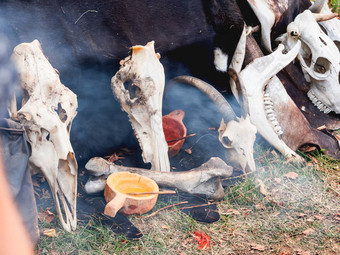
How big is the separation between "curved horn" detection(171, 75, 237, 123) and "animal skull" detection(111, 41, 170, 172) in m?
0.63

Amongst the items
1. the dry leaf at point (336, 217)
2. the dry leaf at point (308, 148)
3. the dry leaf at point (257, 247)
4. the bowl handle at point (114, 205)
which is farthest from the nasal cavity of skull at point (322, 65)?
the bowl handle at point (114, 205)

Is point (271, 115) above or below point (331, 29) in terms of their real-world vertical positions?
below

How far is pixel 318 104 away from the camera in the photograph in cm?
424

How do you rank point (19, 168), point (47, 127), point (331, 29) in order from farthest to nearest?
point (331, 29) < point (47, 127) < point (19, 168)

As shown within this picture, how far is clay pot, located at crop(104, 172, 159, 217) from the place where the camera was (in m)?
2.31

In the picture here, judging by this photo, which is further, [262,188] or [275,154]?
[275,154]

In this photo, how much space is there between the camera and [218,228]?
2.47m

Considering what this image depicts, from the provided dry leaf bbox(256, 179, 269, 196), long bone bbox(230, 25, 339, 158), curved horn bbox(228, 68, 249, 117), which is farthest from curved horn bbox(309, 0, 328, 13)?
dry leaf bbox(256, 179, 269, 196)

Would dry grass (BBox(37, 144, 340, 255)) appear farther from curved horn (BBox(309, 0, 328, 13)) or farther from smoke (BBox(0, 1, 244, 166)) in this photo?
curved horn (BBox(309, 0, 328, 13))

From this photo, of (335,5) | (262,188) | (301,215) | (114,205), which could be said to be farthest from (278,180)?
(335,5)

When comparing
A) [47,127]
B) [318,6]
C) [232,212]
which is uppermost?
[318,6]

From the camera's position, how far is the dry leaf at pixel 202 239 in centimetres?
229

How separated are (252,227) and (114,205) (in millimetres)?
940

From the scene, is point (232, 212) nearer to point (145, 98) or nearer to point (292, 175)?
point (292, 175)
